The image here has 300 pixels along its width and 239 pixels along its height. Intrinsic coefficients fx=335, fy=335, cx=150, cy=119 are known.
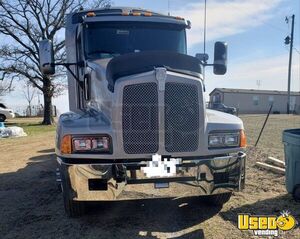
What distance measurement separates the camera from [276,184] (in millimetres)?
6133

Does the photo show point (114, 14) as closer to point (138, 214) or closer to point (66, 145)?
point (66, 145)

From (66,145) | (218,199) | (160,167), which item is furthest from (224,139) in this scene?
(66,145)

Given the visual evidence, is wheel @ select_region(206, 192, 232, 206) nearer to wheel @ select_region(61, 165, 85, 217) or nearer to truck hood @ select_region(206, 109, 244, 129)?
truck hood @ select_region(206, 109, 244, 129)

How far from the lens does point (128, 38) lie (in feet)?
18.2

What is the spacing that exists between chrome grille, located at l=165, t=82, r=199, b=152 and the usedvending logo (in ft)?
3.96

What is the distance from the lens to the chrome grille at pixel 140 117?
12.8 ft

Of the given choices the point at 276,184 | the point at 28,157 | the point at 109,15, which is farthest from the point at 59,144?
the point at 28,157

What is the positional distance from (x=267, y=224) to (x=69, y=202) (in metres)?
2.54

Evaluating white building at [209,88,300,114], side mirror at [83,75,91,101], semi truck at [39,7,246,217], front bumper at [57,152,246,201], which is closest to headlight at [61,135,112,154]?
semi truck at [39,7,246,217]

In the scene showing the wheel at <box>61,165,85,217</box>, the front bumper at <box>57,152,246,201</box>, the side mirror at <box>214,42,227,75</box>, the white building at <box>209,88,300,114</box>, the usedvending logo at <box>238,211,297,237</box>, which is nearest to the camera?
the front bumper at <box>57,152,246,201</box>

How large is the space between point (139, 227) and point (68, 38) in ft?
11.9

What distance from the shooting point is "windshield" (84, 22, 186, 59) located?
5.37m

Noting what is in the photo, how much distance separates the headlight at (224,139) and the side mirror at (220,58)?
178 centimetres

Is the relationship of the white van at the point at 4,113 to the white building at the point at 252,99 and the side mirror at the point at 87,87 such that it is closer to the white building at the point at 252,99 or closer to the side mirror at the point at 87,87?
the side mirror at the point at 87,87
